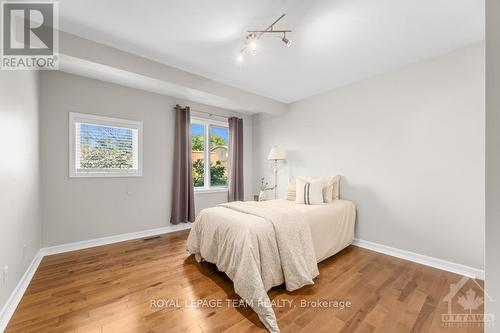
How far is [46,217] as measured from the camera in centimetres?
287

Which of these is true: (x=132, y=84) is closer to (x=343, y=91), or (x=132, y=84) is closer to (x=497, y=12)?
(x=343, y=91)

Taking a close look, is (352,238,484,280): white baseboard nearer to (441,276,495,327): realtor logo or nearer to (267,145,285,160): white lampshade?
(441,276,495,327): realtor logo

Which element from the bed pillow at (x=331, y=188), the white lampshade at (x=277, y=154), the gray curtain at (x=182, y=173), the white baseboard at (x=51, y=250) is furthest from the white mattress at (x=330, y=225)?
the white baseboard at (x=51, y=250)

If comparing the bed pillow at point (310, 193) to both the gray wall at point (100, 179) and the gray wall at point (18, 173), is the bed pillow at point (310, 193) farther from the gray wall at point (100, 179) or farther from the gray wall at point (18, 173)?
the gray wall at point (18, 173)

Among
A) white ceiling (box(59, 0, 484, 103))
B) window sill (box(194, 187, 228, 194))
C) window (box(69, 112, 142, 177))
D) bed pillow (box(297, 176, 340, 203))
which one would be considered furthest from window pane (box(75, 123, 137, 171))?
bed pillow (box(297, 176, 340, 203))

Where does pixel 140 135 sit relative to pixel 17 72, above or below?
below

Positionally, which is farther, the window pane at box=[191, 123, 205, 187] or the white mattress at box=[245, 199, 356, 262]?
the window pane at box=[191, 123, 205, 187]

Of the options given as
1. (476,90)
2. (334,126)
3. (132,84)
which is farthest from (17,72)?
(476,90)

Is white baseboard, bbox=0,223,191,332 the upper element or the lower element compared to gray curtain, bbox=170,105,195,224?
lower

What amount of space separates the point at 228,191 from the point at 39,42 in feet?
11.9

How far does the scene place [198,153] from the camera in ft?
14.6

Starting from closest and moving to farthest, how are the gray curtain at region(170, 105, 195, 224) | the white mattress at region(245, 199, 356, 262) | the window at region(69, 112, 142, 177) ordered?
the white mattress at region(245, 199, 356, 262), the window at region(69, 112, 142, 177), the gray curtain at region(170, 105, 195, 224)

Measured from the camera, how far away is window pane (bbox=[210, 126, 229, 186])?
15.3ft

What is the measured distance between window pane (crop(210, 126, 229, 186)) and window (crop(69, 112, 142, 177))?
1493 mm
